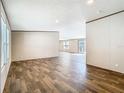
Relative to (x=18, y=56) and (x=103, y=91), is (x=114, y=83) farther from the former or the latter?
(x=18, y=56)

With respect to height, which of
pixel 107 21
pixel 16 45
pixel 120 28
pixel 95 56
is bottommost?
pixel 95 56

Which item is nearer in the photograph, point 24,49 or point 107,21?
point 107,21

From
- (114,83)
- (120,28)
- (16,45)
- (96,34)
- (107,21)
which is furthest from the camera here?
(16,45)

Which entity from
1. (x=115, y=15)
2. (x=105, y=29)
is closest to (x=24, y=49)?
(x=105, y=29)

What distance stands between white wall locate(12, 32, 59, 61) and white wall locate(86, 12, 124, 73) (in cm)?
437

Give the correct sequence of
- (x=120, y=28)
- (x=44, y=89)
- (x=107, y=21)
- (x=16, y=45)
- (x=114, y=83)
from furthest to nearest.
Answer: (x=16, y=45), (x=107, y=21), (x=120, y=28), (x=114, y=83), (x=44, y=89)

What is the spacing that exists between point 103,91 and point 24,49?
23.7 feet

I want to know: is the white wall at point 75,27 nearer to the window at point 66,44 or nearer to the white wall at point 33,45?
the white wall at point 33,45

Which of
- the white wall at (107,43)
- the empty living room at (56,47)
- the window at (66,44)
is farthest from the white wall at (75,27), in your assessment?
the window at (66,44)

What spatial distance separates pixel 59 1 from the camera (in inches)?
134

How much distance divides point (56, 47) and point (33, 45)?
7.06 ft

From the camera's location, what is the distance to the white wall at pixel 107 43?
15.2 feet

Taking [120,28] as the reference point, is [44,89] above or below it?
below

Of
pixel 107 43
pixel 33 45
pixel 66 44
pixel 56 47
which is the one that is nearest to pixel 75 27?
pixel 56 47
